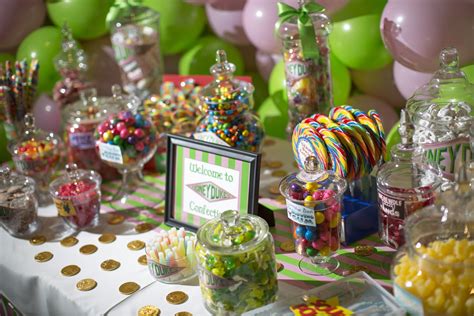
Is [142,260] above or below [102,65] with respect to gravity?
below

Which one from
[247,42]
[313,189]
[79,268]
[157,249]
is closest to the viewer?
[313,189]

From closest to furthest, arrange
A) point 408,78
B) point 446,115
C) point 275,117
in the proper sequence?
1. point 446,115
2. point 408,78
3. point 275,117

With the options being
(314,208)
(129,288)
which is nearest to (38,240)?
(129,288)

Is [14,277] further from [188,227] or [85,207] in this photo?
[188,227]

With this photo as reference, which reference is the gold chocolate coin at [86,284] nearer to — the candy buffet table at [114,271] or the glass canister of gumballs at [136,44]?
the candy buffet table at [114,271]

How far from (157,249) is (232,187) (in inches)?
10.2

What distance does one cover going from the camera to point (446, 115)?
162 centimetres

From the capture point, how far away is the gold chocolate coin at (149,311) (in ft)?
5.02

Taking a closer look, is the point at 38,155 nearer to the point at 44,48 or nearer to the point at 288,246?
the point at 44,48

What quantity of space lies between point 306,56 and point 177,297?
863 mm

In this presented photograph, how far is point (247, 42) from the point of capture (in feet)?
8.82

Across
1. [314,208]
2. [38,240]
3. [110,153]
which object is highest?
[314,208]

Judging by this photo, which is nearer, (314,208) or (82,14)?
(314,208)

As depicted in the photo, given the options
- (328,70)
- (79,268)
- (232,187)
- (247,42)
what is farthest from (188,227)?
(247,42)
